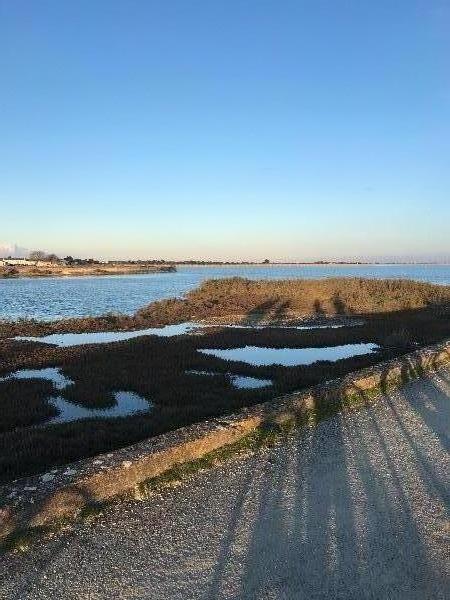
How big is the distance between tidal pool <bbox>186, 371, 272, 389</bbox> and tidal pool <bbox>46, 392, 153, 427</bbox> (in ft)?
10.3

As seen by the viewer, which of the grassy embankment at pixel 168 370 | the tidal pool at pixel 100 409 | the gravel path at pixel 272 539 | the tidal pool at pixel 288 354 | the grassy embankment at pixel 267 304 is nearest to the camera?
the gravel path at pixel 272 539

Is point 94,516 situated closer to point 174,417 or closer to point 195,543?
point 195,543

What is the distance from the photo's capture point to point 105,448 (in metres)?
Result: 8.92

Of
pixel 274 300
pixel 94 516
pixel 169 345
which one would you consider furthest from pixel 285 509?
pixel 274 300

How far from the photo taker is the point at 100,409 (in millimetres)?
12391

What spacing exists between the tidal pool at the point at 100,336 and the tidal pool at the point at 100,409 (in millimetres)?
11346

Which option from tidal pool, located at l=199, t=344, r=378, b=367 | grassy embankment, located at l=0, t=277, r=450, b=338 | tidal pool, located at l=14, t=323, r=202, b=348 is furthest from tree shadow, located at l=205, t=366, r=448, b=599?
grassy embankment, located at l=0, t=277, r=450, b=338

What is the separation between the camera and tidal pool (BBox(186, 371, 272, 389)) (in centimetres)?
1503

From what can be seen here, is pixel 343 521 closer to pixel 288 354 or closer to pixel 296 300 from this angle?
pixel 288 354

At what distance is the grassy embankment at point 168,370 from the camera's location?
941cm

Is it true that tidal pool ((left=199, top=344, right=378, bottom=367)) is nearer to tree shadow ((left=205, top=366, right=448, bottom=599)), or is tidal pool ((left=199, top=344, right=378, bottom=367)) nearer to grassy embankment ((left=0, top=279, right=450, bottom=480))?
grassy embankment ((left=0, top=279, right=450, bottom=480))

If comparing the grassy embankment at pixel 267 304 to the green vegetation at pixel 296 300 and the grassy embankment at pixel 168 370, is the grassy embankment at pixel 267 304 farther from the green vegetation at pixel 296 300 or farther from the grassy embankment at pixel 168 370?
the grassy embankment at pixel 168 370

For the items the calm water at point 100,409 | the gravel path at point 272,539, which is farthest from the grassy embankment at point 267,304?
the gravel path at point 272,539

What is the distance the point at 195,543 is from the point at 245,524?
63 cm
